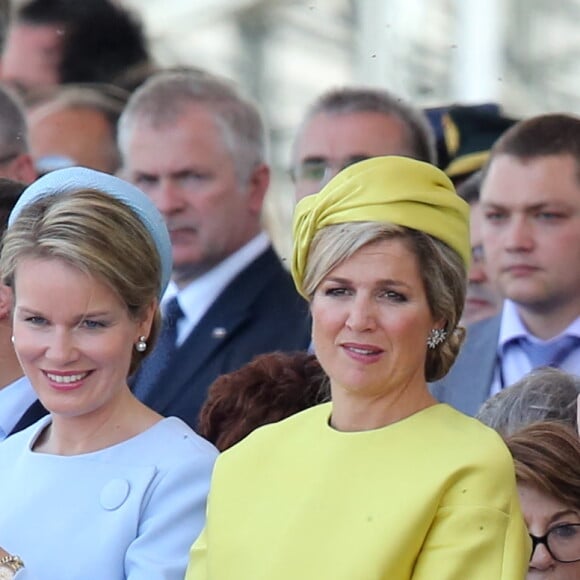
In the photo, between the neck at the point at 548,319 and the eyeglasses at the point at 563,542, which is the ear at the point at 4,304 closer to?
the eyeglasses at the point at 563,542

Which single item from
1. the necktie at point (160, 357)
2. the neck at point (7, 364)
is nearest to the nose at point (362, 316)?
the neck at point (7, 364)

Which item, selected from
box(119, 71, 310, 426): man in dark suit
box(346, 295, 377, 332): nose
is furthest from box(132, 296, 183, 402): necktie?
box(346, 295, 377, 332): nose

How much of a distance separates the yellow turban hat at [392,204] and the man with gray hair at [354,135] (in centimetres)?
186

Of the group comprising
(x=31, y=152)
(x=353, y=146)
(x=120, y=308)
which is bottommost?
(x=31, y=152)

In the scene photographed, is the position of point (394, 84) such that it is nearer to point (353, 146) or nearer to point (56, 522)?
point (353, 146)

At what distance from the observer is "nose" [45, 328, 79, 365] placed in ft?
8.73

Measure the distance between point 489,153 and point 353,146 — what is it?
1.28 ft

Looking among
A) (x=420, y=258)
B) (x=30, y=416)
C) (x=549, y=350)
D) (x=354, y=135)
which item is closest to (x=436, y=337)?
(x=420, y=258)

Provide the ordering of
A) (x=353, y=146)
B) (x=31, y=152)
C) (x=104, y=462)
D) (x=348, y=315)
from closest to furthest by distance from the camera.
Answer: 1. (x=348, y=315)
2. (x=104, y=462)
3. (x=353, y=146)
4. (x=31, y=152)

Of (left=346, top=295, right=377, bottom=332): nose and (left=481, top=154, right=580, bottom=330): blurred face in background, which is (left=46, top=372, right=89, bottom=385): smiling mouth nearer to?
(left=346, top=295, right=377, bottom=332): nose

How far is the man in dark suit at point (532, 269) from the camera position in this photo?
4.01 meters

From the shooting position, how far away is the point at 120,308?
268cm

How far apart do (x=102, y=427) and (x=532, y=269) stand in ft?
5.43

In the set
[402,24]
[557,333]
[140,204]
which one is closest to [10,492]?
[140,204]
